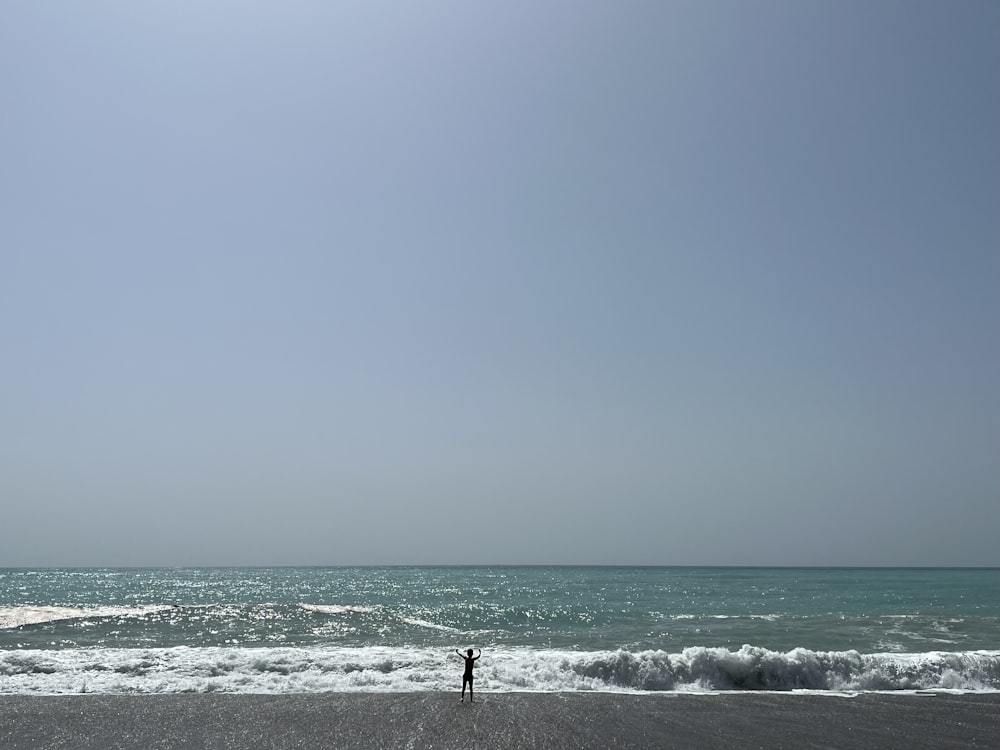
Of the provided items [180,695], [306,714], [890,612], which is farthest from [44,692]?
[890,612]

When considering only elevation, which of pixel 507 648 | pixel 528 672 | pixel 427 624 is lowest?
pixel 427 624

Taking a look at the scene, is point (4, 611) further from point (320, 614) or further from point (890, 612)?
point (890, 612)

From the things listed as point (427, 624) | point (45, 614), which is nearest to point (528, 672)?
point (427, 624)

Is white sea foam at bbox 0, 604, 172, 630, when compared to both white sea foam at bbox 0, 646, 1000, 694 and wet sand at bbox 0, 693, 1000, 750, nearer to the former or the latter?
white sea foam at bbox 0, 646, 1000, 694

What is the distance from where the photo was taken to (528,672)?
79.9ft

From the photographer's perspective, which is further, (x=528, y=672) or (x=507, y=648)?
(x=507, y=648)

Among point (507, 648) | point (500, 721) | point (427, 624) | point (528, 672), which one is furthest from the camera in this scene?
point (427, 624)

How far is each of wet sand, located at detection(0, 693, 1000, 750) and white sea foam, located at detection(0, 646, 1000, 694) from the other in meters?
2.11

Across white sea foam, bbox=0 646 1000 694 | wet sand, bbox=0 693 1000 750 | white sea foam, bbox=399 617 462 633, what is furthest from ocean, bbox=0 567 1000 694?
wet sand, bbox=0 693 1000 750

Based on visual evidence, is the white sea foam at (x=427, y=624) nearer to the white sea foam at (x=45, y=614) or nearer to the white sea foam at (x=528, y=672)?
the white sea foam at (x=528, y=672)

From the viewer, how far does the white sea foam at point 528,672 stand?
23.0 meters

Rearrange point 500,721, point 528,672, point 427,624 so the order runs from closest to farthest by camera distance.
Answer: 1. point 500,721
2. point 528,672
3. point 427,624

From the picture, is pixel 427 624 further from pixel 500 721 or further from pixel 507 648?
pixel 500 721

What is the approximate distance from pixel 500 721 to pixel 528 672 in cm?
695
